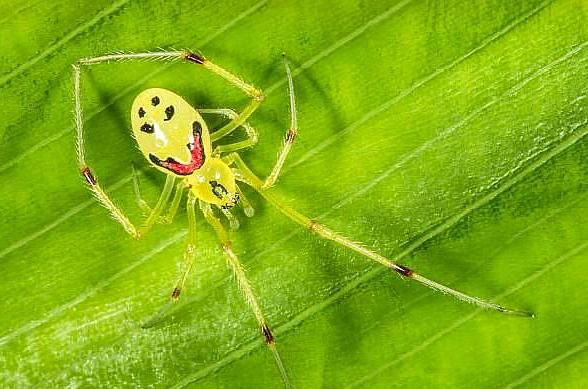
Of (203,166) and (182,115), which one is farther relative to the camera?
(203,166)

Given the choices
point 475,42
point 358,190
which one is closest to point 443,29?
point 475,42

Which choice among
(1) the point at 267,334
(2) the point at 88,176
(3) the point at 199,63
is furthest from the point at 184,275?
(3) the point at 199,63

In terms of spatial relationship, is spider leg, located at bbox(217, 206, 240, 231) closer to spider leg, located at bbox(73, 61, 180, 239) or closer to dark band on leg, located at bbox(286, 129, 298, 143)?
spider leg, located at bbox(73, 61, 180, 239)

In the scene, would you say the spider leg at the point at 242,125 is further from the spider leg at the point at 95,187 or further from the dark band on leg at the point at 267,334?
the dark band on leg at the point at 267,334

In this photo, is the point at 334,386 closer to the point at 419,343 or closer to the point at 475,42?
the point at 419,343

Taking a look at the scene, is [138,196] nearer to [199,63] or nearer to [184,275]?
[184,275]

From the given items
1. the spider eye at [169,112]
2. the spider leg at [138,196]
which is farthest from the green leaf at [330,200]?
the spider eye at [169,112]

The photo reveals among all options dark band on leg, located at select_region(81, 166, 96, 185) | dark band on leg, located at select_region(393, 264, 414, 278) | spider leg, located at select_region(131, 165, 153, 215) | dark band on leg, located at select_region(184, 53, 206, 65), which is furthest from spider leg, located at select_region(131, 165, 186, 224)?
dark band on leg, located at select_region(393, 264, 414, 278)
